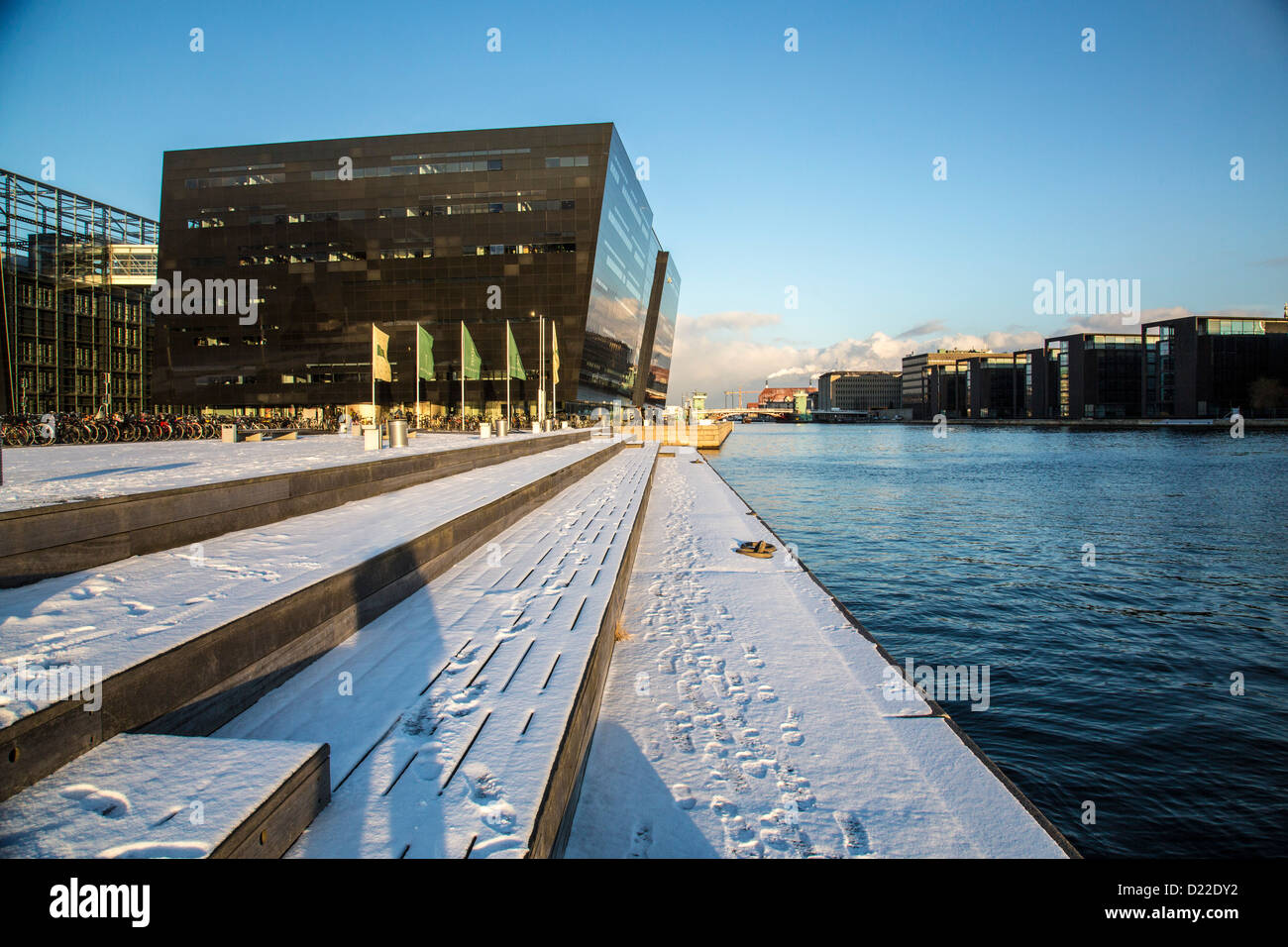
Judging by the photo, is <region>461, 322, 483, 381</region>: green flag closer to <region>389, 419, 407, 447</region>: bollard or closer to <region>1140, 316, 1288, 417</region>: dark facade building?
<region>389, 419, 407, 447</region>: bollard

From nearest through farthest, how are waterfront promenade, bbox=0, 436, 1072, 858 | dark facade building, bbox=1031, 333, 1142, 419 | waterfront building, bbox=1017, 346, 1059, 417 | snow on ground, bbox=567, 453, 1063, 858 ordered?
waterfront promenade, bbox=0, 436, 1072, 858 → snow on ground, bbox=567, 453, 1063, 858 → dark facade building, bbox=1031, 333, 1142, 419 → waterfront building, bbox=1017, 346, 1059, 417

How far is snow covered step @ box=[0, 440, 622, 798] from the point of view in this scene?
8.98ft

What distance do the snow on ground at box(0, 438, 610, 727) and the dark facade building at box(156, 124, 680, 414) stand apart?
51308 mm

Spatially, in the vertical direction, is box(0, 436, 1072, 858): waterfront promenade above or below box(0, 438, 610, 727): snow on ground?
below

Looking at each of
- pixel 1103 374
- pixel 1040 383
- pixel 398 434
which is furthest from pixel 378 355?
pixel 1040 383

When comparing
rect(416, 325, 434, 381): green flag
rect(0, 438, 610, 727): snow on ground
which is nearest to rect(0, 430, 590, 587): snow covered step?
rect(0, 438, 610, 727): snow on ground

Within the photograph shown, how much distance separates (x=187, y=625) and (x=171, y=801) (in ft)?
4.59

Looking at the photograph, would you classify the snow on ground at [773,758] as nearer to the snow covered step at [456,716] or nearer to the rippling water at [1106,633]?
the snow covered step at [456,716]

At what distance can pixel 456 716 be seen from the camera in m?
3.86

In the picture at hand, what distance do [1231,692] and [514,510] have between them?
10416 mm

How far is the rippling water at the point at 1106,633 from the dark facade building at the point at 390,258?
123 ft
